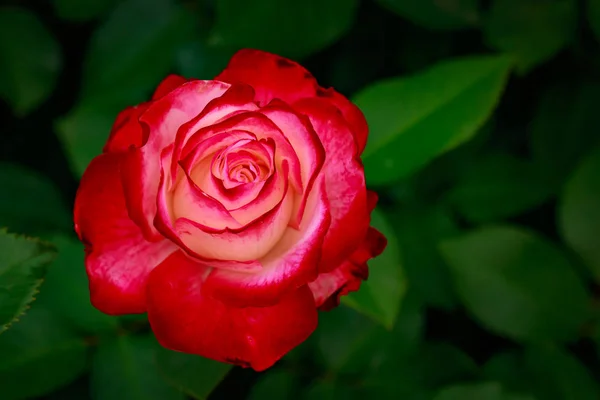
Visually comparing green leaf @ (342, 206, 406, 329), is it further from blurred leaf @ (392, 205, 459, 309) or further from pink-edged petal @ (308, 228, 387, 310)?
blurred leaf @ (392, 205, 459, 309)

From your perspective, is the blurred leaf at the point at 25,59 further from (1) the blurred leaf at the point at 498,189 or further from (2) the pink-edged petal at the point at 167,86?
(1) the blurred leaf at the point at 498,189

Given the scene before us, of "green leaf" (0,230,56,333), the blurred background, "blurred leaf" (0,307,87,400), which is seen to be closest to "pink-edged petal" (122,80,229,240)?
"green leaf" (0,230,56,333)

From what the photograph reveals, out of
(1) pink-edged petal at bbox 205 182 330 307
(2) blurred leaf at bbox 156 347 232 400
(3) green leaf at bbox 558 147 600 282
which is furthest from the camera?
(3) green leaf at bbox 558 147 600 282

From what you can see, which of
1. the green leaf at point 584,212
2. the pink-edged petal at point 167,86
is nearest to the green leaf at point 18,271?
the pink-edged petal at point 167,86

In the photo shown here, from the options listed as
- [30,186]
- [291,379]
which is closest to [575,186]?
[291,379]

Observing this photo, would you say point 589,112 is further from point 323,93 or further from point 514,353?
point 323,93

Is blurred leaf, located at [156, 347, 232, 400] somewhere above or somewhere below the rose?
below

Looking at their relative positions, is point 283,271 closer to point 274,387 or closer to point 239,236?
point 239,236
